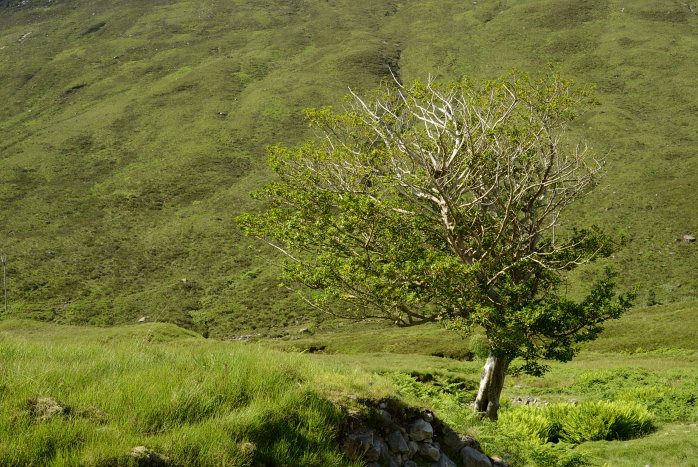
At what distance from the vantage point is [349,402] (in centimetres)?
794

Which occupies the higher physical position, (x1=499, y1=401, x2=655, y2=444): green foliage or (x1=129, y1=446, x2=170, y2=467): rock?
(x1=129, y1=446, x2=170, y2=467): rock

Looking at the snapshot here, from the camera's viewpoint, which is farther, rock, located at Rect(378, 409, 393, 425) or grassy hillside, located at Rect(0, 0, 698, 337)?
grassy hillside, located at Rect(0, 0, 698, 337)

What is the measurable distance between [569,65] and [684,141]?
207 feet

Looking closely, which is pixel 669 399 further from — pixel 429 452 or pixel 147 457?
pixel 147 457

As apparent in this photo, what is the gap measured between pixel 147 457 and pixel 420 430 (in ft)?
17.5

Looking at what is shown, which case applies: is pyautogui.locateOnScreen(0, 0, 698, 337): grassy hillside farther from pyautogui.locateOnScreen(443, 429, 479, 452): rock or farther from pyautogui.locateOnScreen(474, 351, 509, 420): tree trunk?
pyautogui.locateOnScreen(443, 429, 479, 452): rock

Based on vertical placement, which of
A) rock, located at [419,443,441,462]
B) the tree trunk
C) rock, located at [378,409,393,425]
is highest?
rock, located at [378,409,393,425]

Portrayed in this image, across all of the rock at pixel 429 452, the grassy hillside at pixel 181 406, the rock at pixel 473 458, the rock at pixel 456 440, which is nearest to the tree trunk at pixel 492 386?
the grassy hillside at pixel 181 406

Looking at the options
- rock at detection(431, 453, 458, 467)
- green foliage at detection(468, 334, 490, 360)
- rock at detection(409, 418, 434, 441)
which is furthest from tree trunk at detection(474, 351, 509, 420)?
green foliage at detection(468, 334, 490, 360)

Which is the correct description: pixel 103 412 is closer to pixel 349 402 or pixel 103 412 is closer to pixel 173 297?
pixel 349 402

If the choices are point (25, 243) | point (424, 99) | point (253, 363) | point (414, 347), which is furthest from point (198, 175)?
point (253, 363)

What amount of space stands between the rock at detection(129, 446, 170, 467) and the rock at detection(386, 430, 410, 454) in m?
4.27

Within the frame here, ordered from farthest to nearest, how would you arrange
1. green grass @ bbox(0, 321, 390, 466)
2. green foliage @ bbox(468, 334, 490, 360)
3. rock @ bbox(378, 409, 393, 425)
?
green foliage @ bbox(468, 334, 490, 360) → rock @ bbox(378, 409, 393, 425) → green grass @ bbox(0, 321, 390, 466)

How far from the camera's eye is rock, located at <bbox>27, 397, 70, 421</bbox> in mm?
5144
